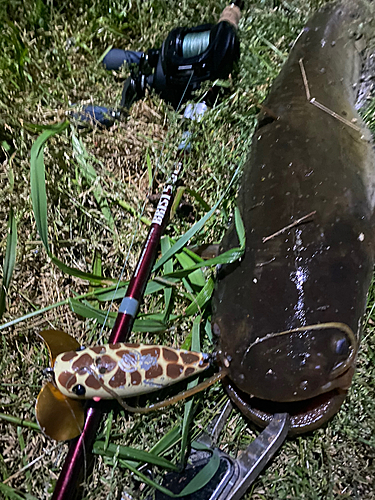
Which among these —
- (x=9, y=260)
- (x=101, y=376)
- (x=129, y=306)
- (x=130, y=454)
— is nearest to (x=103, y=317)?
(x=129, y=306)

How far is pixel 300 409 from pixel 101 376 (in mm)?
833

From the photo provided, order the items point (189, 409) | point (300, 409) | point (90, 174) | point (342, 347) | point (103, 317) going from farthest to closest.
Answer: point (90, 174), point (103, 317), point (189, 409), point (300, 409), point (342, 347)

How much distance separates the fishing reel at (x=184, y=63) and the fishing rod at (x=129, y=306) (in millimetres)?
36

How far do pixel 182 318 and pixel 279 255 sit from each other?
2.08ft

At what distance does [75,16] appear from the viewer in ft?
8.16

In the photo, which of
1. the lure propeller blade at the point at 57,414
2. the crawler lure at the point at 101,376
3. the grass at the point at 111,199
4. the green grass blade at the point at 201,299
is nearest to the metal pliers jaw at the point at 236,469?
the grass at the point at 111,199

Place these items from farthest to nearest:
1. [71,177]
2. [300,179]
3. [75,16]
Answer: [75,16], [71,177], [300,179]

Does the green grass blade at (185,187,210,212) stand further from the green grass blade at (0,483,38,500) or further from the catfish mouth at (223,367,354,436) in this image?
the green grass blade at (0,483,38,500)

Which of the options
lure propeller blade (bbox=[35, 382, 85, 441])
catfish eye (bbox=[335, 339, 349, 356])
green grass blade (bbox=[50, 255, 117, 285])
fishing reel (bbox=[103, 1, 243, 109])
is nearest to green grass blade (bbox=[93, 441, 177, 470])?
lure propeller blade (bbox=[35, 382, 85, 441])

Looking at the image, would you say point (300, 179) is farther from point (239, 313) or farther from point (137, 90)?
point (137, 90)

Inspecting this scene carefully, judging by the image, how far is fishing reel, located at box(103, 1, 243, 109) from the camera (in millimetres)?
2062

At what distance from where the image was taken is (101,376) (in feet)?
4.74

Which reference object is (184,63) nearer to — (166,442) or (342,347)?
(342,347)

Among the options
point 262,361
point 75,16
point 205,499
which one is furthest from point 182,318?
point 75,16
